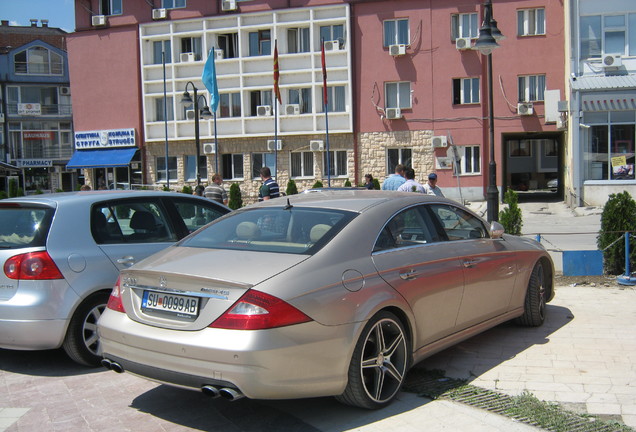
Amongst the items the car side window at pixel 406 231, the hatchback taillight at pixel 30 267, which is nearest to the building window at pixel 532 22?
the car side window at pixel 406 231

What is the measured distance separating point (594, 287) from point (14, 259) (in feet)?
24.8

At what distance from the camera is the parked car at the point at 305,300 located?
394 cm

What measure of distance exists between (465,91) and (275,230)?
27.3m

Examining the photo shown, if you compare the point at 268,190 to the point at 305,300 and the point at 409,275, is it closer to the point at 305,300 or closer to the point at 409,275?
the point at 409,275

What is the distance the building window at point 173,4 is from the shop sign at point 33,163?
75.6 feet

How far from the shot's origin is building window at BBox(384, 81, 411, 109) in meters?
31.5

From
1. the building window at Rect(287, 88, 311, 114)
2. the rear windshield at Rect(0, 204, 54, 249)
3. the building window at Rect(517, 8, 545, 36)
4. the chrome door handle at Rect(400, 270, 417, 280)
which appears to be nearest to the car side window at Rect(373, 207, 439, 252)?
the chrome door handle at Rect(400, 270, 417, 280)

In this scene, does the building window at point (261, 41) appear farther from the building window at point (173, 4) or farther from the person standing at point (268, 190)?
the person standing at point (268, 190)

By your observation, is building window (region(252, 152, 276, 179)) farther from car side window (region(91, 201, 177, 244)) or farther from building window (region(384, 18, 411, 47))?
car side window (region(91, 201, 177, 244))

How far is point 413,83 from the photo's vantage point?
3108 centimetres

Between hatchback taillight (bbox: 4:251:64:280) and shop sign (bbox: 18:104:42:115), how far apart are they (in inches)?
2058

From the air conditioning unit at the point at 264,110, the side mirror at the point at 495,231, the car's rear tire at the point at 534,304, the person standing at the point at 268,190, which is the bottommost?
the car's rear tire at the point at 534,304

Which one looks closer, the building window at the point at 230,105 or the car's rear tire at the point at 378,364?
the car's rear tire at the point at 378,364

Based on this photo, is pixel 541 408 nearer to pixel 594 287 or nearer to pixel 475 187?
pixel 594 287
